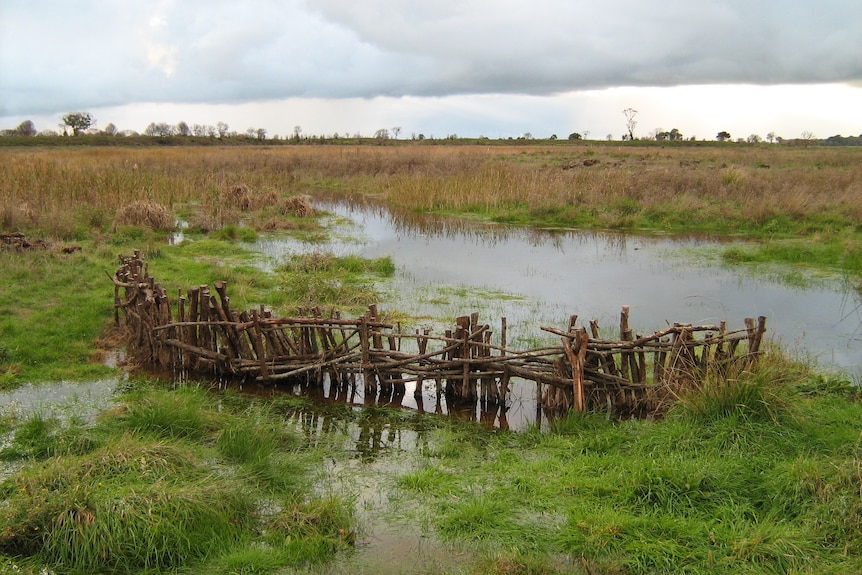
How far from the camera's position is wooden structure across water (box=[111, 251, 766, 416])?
6141 millimetres

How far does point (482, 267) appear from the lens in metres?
13.2

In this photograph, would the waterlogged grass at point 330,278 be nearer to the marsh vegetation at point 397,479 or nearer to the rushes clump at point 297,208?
the marsh vegetation at point 397,479

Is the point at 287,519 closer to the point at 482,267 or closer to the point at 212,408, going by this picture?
the point at 212,408

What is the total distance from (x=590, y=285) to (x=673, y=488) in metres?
7.38

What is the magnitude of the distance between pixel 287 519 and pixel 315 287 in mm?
6288

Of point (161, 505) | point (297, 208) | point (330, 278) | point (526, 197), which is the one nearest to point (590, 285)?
point (330, 278)

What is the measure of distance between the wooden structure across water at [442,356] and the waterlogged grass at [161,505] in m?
1.58

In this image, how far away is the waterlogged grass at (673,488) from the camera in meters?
4.02

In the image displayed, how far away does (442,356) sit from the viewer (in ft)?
23.2

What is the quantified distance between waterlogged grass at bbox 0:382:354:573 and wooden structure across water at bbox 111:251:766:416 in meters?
1.58

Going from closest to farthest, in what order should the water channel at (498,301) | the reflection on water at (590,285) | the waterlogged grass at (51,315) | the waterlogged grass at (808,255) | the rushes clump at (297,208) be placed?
the water channel at (498,301)
the waterlogged grass at (51,315)
the reflection on water at (590,285)
the waterlogged grass at (808,255)
the rushes clump at (297,208)

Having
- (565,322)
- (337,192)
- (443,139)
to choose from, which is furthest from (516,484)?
(443,139)

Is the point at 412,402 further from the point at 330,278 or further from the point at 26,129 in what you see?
the point at 26,129

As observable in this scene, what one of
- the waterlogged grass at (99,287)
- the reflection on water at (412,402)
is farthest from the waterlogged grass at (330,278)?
the reflection on water at (412,402)
